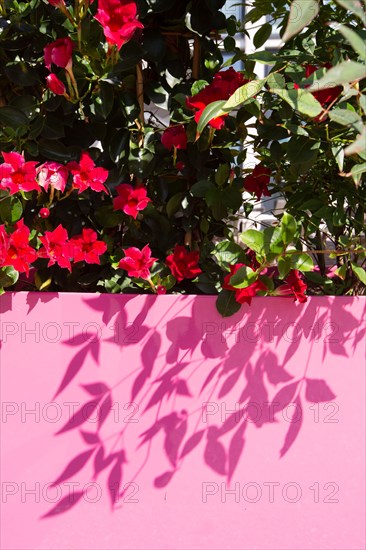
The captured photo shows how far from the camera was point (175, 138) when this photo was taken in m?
1.04

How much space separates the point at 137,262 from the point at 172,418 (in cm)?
27

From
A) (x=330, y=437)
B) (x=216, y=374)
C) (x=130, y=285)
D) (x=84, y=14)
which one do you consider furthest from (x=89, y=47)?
(x=330, y=437)

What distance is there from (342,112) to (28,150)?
62 cm

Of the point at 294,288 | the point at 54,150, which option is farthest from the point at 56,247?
the point at 294,288

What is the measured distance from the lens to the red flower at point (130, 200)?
102 cm

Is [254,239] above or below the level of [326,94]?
below

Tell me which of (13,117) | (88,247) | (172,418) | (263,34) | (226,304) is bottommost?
(172,418)

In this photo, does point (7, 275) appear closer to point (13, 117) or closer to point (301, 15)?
point (13, 117)

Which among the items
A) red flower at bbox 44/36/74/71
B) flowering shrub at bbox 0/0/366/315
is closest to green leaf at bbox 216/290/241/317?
flowering shrub at bbox 0/0/366/315

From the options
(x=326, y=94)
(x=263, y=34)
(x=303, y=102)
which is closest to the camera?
(x=303, y=102)

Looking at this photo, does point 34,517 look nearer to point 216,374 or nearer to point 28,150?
point 216,374

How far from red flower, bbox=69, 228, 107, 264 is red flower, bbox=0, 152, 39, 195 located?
4.5 inches

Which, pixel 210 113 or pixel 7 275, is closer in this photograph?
pixel 210 113

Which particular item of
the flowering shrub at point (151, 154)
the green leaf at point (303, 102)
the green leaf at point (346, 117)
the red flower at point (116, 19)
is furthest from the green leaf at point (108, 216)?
the green leaf at point (346, 117)
